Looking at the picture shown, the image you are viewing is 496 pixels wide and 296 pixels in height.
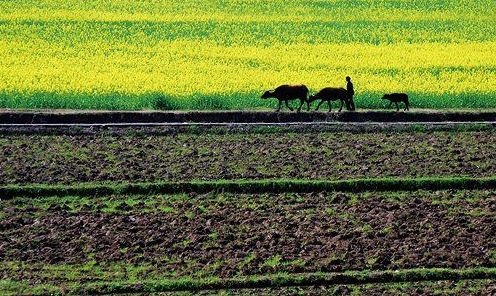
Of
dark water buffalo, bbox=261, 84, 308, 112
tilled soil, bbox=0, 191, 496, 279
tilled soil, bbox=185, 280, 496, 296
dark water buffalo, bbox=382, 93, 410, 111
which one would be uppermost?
dark water buffalo, bbox=261, 84, 308, 112

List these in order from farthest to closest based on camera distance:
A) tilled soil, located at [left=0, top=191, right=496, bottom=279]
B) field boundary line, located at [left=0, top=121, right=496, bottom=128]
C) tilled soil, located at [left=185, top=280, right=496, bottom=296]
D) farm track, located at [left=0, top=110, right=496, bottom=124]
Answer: farm track, located at [left=0, top=110, right=496, bottom=124] → field boundary line, located at [left=0, top=121, right=496, bottom=128] → tilled soil, located at [left=0, top=191, right=496, bottom=279] → tilled soil, located at [left=185, top=280, right=496, bottom=296]

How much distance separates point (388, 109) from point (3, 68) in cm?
770

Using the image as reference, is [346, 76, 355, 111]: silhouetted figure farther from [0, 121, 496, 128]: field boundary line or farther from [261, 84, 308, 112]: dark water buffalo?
[261, 84, 308, 112]: dark water buffalo

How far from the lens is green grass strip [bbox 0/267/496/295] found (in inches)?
497

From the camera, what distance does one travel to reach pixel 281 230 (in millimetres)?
14695

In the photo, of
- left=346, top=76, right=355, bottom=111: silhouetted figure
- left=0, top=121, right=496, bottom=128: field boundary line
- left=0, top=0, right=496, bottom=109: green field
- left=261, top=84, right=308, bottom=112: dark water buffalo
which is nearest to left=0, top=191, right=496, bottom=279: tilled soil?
left=0, top=121, right=496, bottom=128: field boundary line

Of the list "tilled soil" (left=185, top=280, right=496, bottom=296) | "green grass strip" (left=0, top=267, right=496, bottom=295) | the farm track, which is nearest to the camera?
"green grass strip" (left=0, top=267, right=496, bottom=295)

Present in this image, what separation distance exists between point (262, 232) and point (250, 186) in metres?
1.82

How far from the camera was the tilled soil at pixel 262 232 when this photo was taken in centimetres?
1366

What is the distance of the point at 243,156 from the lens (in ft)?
58.8

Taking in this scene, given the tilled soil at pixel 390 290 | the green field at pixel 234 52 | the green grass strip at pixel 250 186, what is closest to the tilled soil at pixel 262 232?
the green grass strip at pixel 250 186

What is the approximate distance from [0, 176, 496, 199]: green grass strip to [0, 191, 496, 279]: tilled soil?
0.65 feet

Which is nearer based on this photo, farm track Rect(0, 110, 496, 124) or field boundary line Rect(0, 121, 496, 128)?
field boundary line Rect(0, 121, 496, 128)

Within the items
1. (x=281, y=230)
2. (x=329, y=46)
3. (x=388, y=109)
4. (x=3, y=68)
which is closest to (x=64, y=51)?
(x=3, y=68)
